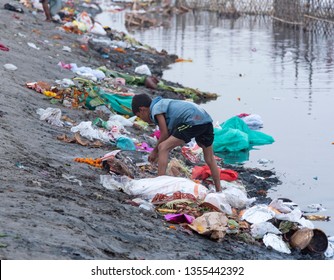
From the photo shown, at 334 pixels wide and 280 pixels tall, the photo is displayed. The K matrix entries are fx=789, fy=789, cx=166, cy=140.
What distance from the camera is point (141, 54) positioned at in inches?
803

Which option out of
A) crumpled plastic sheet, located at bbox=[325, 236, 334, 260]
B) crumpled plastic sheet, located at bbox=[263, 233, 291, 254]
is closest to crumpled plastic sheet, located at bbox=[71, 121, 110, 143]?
crumpled plastic sheet, located at bbox=[263, 233, 291, 254]

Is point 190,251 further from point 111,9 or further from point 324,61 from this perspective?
point 111,9

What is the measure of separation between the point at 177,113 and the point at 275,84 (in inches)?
436

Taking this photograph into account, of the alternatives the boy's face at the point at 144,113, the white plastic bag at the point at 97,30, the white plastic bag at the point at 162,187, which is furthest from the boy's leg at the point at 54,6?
the white plastic bag at the point at 162,187

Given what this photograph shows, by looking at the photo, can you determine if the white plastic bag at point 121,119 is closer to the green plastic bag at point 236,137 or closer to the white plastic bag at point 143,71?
the green plastic bag at point 236,137

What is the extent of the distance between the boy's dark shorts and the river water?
1391 millimetres

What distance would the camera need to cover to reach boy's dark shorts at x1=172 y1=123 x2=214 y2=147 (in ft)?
23.6

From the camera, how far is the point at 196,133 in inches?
287

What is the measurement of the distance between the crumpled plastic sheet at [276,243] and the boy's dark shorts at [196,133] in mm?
1199

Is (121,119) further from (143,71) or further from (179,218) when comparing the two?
(143,71)

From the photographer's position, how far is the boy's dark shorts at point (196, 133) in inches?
283

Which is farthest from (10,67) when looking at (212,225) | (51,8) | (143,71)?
(51,8)

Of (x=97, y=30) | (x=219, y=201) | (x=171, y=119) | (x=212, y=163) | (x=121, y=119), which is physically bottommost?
(x=97, y=30)

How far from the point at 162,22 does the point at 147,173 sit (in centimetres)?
2773
